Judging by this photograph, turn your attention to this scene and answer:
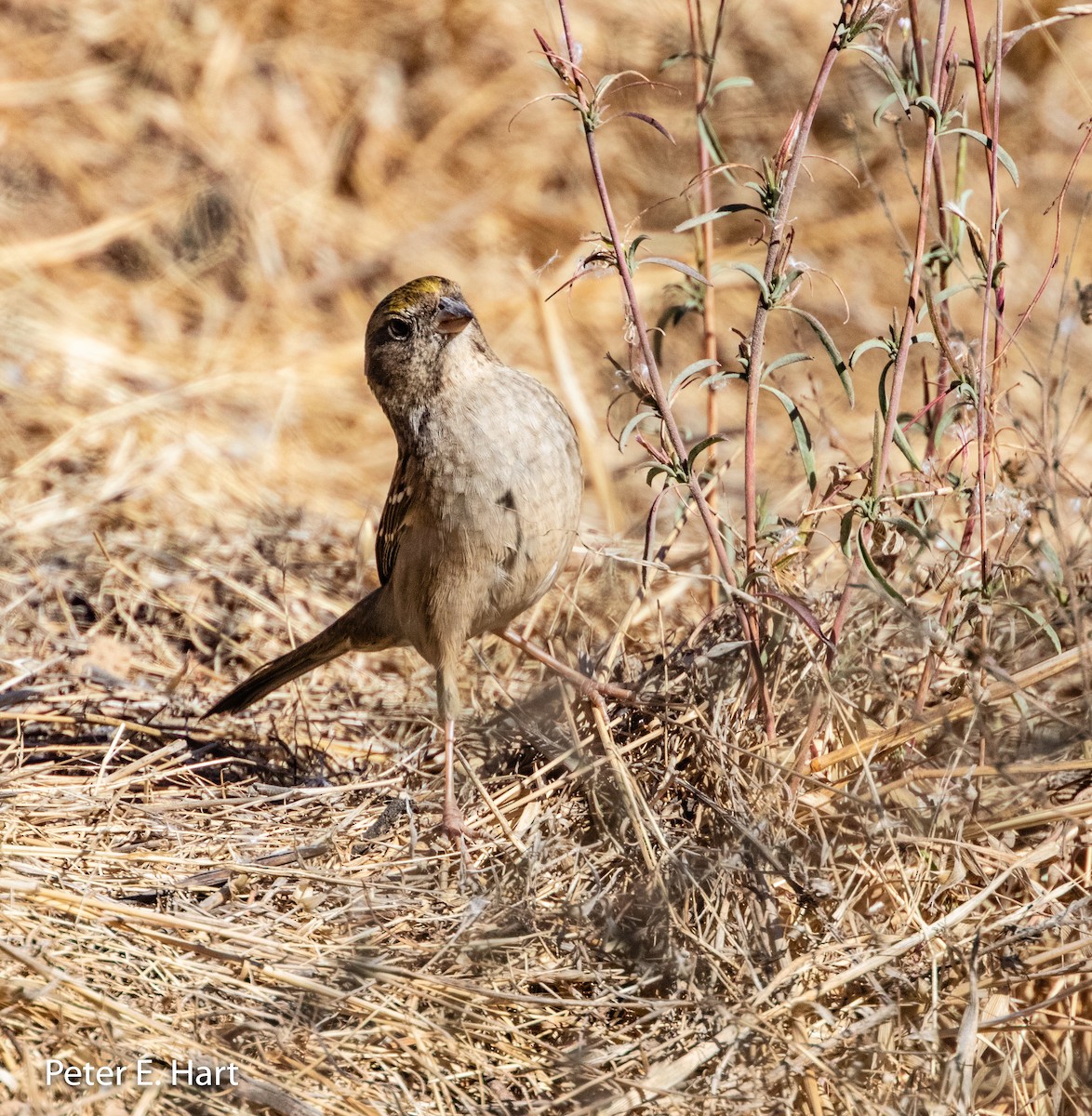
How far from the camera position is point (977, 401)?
2.74m

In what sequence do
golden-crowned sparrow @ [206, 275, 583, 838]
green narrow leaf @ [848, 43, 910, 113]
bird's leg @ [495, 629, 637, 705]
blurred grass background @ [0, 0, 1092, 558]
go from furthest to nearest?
blurred grass background @ [0, 0, 1092, 558]
golden-crowned sparrow @ [206, 275, 583, 838]
bird's leg @ [495, 629, 637, 705]
green narrow leaf @ [848, 43, 910, 113]

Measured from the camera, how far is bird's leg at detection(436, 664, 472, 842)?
3.30 meters

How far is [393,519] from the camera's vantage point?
3951 mm

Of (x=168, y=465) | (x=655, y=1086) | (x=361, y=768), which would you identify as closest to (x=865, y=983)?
(x=655, y=1086)

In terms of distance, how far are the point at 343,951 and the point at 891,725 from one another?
4.56 feet

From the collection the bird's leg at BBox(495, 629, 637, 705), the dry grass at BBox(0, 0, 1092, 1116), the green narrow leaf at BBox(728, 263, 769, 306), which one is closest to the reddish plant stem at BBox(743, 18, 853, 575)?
the green narrow leaf at BBox(728, 263, 769, 306)

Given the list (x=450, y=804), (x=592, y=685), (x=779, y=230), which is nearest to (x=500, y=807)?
(x=450, y=804)

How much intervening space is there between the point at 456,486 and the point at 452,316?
0.54 meters

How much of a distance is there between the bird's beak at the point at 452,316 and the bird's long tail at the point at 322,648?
88cm

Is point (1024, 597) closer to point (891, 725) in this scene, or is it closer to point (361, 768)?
point (891, 725)

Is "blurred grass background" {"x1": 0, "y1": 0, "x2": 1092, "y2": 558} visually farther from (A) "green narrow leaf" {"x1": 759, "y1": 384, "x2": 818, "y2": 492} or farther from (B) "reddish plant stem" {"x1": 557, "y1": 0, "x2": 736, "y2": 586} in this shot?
(A) "green narrow leaf" {"x1": 759, "y1": 384, "x2": 818, "y2": 492}

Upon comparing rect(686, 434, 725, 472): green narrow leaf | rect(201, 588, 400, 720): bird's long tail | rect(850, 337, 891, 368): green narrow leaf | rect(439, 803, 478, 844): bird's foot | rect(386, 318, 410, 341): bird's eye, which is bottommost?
rect(439, 803, 478, 844): bird's foot

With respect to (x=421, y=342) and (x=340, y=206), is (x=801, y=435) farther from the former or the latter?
(x=340, y=206)

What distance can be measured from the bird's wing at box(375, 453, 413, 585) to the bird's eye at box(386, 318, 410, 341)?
1.19 feet
